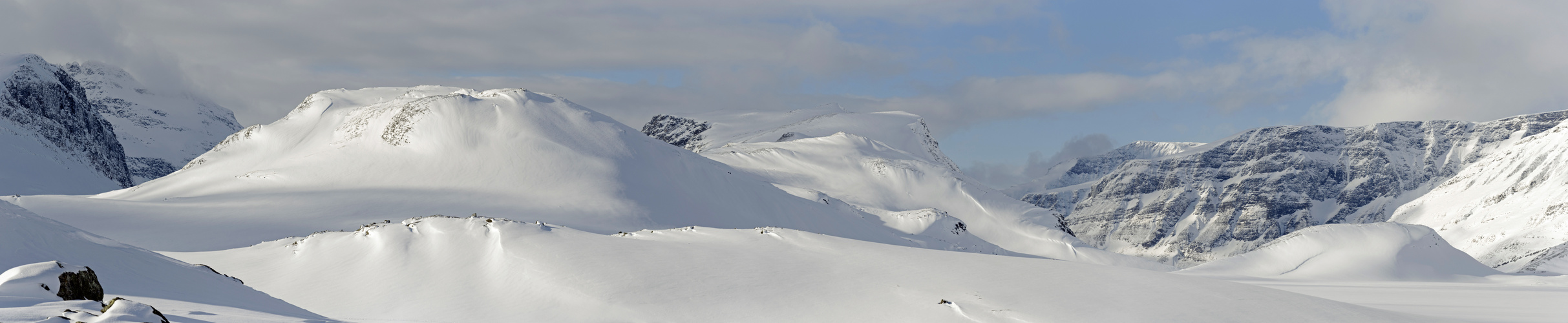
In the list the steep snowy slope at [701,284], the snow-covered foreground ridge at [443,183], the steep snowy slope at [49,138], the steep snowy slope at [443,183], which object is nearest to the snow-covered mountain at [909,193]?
the steep snowy slope at [443,183]

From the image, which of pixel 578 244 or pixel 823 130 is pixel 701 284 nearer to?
pixel 578 244

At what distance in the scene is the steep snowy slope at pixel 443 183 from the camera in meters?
39.0

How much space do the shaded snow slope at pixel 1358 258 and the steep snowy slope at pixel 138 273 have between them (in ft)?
242

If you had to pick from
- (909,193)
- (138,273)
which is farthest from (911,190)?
(138,273)

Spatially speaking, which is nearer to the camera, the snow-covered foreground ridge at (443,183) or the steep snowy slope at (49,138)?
the snow-covered foreground ridge at (443,183)

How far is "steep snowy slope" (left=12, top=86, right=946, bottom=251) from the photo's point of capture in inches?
1537

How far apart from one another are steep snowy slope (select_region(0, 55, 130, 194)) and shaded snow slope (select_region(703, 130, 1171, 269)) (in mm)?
71080

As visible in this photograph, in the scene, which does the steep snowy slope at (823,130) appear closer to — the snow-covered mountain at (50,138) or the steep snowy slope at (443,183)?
the steep snowy slope at (443,183)

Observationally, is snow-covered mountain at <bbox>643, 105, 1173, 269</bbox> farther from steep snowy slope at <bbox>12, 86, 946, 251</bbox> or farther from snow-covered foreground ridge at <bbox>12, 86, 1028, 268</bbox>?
snow-covered foreground ridge at <bbox>12, 86, 1028, 268</bbox>

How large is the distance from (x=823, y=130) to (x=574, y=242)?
11440 centimetres

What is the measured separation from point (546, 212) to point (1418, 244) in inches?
3122

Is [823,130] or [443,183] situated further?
[823,130]

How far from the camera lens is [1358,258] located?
76625mm

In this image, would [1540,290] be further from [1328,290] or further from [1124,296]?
[1124,296]
